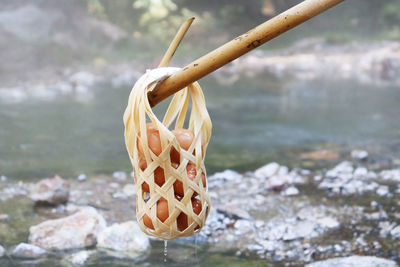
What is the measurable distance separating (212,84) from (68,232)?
20.5 feet

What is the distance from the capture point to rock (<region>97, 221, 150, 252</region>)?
7.27 feet

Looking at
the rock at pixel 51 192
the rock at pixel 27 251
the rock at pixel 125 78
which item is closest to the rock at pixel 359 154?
the rock at pixel 51 192

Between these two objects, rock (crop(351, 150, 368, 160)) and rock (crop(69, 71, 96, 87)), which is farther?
rock (crop(69, 71, 96, 87))

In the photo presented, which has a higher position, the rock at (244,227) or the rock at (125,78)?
the rock at (125,78)

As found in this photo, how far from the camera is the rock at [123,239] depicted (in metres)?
2.22

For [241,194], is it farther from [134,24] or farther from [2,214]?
[134,24]

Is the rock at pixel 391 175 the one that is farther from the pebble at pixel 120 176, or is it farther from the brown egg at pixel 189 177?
the brown egg at pixel 189 177

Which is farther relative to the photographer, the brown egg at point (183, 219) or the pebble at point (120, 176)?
the pebble at point (120, 176)

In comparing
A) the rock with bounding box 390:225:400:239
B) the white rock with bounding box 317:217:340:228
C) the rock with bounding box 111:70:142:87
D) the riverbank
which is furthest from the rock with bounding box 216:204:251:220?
the rock with bounding box 111:70:142:87

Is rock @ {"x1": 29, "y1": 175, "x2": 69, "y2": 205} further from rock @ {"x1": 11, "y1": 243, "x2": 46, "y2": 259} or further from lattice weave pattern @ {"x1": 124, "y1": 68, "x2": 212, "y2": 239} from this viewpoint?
lattice weave pattern @ {"x1": 124, "y1": 68, "x2": 212, "y2": 239}

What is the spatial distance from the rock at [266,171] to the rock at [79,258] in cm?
143

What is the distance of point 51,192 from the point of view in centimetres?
272

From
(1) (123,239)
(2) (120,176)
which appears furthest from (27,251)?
(2) (120,176)

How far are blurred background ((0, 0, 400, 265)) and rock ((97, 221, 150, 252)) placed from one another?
0.40 m
